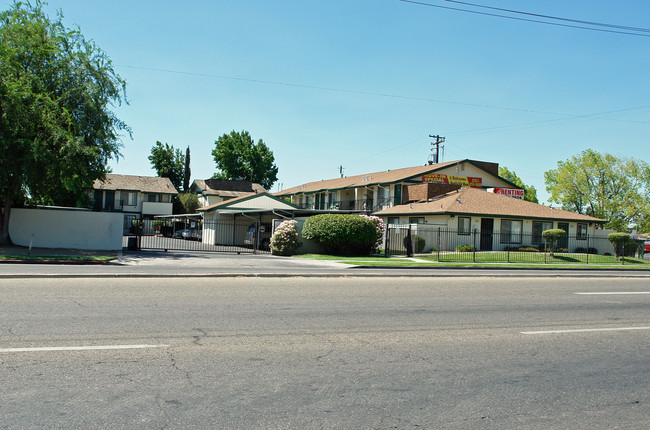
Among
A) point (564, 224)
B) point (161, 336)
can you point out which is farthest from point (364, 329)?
point (564, 224)

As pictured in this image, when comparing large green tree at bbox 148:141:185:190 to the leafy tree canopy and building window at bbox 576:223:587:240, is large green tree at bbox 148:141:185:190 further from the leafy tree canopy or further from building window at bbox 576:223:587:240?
building window at bbox 576:223:587:240

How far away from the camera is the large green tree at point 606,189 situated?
178 feet

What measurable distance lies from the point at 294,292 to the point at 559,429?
24.6 ft

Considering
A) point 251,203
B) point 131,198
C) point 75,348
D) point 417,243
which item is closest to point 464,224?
point 417,243

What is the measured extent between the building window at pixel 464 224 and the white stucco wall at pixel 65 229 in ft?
69.1

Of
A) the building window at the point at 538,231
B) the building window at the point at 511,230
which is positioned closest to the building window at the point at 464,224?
the building window at the point at 511,230

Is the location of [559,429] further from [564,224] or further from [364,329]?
[564,224]

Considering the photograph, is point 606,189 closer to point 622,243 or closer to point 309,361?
point 622,243

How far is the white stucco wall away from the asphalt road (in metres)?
15.2

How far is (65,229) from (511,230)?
2780 centimetres

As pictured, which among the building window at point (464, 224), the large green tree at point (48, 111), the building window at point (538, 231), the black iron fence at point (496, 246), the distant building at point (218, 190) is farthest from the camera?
the distant building at point (218, 190)

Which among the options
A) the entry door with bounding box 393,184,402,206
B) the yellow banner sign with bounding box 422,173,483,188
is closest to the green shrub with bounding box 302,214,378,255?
the entry door with bounding box 393,184,402,206

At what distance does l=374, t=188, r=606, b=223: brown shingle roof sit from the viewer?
34875mm

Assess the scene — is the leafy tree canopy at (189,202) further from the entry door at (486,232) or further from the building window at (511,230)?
the building window at (511,230)
